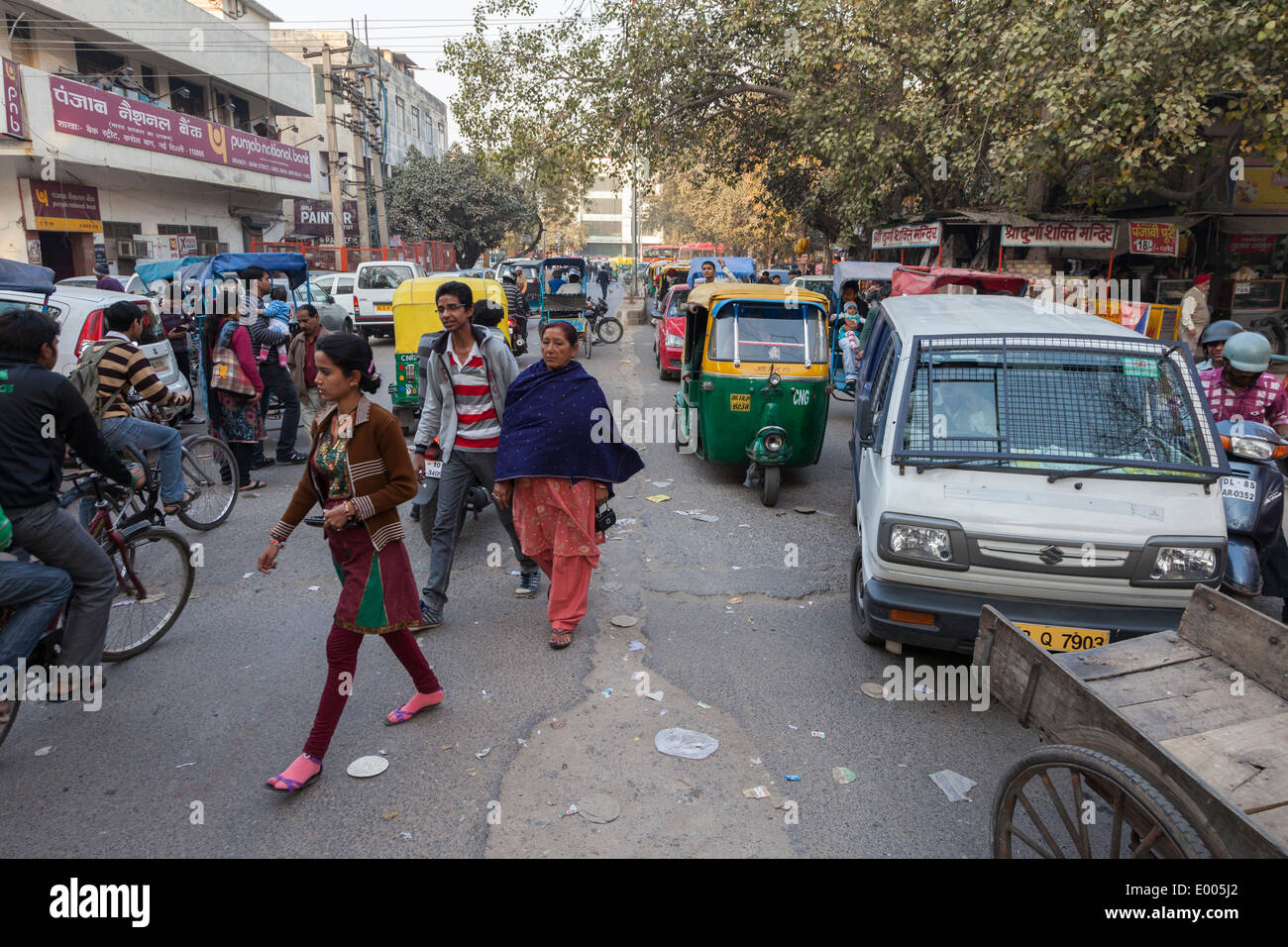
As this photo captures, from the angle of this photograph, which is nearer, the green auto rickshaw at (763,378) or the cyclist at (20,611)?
the cyclist at (20,611)

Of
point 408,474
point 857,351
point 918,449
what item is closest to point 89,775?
point 408,474

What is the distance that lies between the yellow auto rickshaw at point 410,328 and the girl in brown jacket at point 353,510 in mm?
5402

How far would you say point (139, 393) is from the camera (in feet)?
17.3

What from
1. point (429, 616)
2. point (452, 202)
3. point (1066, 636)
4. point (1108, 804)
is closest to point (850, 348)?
point (1066, 636)

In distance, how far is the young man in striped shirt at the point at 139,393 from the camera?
526 cm

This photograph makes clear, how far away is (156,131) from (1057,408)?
20507 millimetres

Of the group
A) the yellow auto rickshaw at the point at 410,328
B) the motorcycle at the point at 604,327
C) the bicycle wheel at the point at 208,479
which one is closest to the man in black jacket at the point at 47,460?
the bicycle wheel at the point at 208,479

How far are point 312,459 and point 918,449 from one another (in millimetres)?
2906

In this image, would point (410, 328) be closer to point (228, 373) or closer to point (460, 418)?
point (228, 373)

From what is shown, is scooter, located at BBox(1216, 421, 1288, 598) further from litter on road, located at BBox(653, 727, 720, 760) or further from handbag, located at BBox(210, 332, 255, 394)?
handbag, located at BBox(210, 332, 255, 394)

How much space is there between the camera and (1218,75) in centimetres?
988

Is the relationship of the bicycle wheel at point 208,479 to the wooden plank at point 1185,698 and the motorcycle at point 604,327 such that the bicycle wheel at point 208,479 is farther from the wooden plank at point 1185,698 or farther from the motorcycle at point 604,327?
the motorcycle at point 604,327

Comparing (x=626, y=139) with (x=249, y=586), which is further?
(x=626, y=139)
